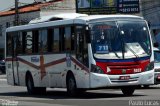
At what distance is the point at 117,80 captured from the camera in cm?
2244

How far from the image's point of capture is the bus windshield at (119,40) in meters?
22.5

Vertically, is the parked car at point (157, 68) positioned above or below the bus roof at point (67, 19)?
below

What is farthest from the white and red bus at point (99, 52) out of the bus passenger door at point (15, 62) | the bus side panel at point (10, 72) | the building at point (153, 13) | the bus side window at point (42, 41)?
the building at point (153, 13)

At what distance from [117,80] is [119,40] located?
1471mm

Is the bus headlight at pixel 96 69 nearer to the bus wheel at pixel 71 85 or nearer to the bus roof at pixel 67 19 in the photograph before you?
the bus wheel at pixel 71 85

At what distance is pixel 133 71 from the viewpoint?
22.6 m

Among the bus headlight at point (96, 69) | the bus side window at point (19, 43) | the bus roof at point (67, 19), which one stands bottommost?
the bus headlight at point (96, 69)

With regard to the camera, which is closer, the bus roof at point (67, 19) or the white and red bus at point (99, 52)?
the white and red bus at point (99, 52)

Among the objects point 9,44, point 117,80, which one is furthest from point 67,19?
point 9,44

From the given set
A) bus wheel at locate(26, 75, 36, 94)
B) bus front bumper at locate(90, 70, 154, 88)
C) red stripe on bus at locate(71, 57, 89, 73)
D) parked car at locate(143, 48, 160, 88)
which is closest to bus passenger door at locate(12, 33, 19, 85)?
bus wheel at locate(26, 75, 36, 94)

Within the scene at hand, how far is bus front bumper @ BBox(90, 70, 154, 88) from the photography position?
22234 millimetres

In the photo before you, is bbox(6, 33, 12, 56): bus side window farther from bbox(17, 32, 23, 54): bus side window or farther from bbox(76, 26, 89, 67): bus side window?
bbox(76, 26, 89, 67): bus side window

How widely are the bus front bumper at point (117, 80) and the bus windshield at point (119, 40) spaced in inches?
27.1

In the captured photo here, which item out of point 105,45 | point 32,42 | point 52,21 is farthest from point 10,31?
point 105,45
